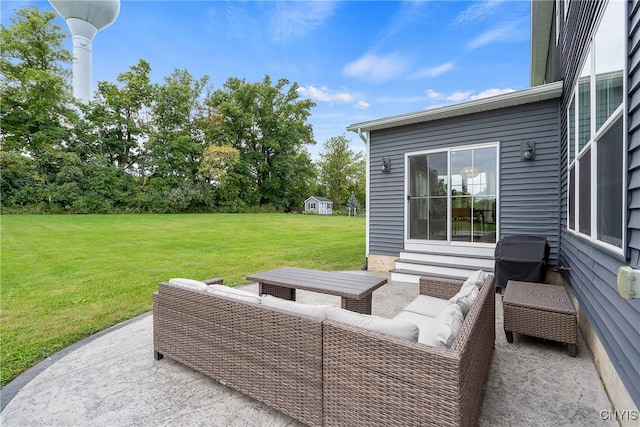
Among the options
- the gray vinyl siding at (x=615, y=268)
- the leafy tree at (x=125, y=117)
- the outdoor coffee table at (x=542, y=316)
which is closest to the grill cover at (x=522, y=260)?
the gray vinyl siding at (x=615, y=268)

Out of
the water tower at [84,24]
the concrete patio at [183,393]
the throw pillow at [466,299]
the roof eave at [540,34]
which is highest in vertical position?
the water tower at [84,24]

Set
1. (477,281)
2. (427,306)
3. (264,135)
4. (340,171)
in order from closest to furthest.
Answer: (477,281) → (427,306) → (264,135) → (340,171)

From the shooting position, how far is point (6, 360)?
8.41ft

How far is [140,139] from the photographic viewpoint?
79.8 ft

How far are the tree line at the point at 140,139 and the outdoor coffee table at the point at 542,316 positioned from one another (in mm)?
23629

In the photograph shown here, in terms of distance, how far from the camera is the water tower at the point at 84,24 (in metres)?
20.5

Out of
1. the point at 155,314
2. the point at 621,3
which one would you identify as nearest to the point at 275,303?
the point at 155,314

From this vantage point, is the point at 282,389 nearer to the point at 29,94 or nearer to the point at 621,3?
the point at 621,3

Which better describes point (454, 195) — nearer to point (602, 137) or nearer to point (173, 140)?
point (602, 137)

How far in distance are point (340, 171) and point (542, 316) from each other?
35287 mm

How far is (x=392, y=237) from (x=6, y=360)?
556 cm

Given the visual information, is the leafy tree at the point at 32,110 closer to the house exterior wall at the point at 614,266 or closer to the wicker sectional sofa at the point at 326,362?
the wicker sectional sofa at the point at 326,362

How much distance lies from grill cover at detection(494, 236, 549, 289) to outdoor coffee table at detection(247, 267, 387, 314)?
1968 mm

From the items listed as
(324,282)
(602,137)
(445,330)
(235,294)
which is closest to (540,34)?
(602,137)
